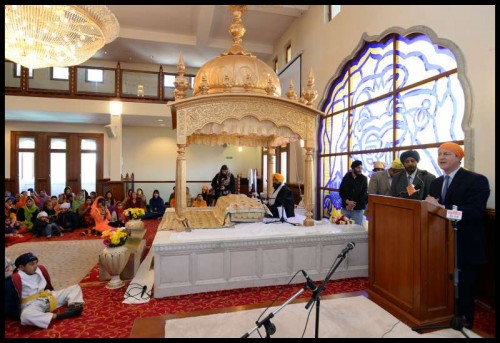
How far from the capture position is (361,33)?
5348mm

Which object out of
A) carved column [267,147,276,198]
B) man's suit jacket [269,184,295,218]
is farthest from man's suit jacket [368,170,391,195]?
carved column [267,147,276,198]

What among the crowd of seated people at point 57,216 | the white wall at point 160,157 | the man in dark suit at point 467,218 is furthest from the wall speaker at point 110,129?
the man in dark suit at point 467,218

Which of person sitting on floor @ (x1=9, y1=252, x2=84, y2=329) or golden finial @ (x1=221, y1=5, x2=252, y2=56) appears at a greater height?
golden finial @ (x1=221, y1=5, x2=252, y2=56)

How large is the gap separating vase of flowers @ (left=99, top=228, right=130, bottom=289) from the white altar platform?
1.81 feet

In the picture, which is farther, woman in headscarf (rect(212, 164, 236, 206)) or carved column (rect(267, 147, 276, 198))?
woman in headscarf (rect(212, 164, 236, 206))

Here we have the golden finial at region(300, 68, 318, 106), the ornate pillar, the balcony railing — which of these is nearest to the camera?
the ornate pillar

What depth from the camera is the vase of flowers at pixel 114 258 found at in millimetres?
3625

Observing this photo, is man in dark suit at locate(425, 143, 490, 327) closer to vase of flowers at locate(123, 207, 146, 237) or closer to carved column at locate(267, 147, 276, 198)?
carved column at locate(267, 147, 276, 198)

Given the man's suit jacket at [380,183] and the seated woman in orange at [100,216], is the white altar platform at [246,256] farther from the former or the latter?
the seated woman in orange at [100,216]

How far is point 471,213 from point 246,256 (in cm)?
234

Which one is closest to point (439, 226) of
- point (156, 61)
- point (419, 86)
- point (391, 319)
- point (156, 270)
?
point (391, 319)

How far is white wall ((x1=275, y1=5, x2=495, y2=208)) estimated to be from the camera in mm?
3066

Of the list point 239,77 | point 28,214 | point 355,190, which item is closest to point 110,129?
point 28,214

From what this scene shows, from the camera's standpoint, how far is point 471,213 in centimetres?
247
